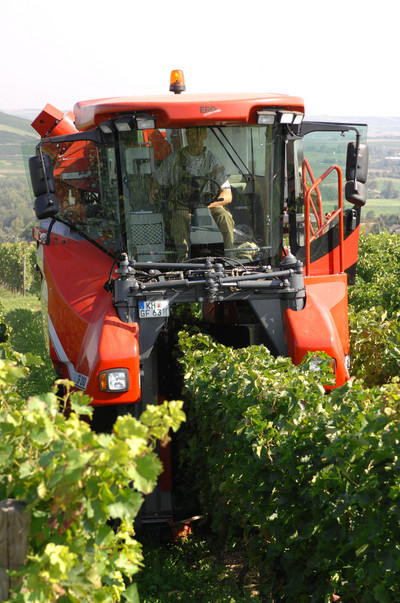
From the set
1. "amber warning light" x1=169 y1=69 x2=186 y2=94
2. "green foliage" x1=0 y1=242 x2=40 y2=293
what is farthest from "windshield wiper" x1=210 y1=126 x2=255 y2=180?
"green foliage" x1=0 y1=242 x2=40 y2=293

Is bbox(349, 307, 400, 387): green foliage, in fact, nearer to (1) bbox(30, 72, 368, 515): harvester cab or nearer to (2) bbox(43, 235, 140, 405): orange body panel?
(1) bbox(30, 72, 368, 515): harvester cab

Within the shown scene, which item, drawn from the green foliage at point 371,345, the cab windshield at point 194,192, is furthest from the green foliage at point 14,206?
the cab windshield at point 194,192

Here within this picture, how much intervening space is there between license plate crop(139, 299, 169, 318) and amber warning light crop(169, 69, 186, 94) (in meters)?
2.66

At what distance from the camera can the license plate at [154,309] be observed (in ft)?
18.0

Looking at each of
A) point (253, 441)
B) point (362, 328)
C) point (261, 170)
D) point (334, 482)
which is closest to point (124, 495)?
point (334, 482)

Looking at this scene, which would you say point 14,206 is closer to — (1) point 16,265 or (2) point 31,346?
(1) point 16,265

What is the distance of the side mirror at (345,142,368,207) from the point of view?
6.25m

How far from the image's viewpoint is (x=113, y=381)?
5211 millimetres

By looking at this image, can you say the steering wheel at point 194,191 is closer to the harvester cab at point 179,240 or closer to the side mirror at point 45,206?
the harvester cab at point 179,240

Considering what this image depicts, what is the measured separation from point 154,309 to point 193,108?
1.48 m

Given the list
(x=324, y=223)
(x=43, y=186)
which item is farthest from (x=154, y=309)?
(x=324, y=223)

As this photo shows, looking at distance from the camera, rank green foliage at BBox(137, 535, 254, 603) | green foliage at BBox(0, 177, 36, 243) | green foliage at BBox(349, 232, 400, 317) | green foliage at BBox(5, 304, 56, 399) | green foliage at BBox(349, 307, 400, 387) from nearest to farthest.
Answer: green foliage at BBox(137, 535, 254, 603) < green foliage at BBox(349, 307, 400, 387) < green foliage at BBox(5, 304, 56, 399) < green foliage at BBox(349, 232, 400, 317) < green foliage at BBox(0, 177, 36, 243)

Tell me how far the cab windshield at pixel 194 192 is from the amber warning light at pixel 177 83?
1563mm

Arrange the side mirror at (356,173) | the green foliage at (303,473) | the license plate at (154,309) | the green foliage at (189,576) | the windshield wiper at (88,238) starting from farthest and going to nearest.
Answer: the side mirror at (356,173) → the windshield wiper at (88,238) → the license plate at (154,309) → the green foliage at (189,576) → the green foliage at (303,473)
